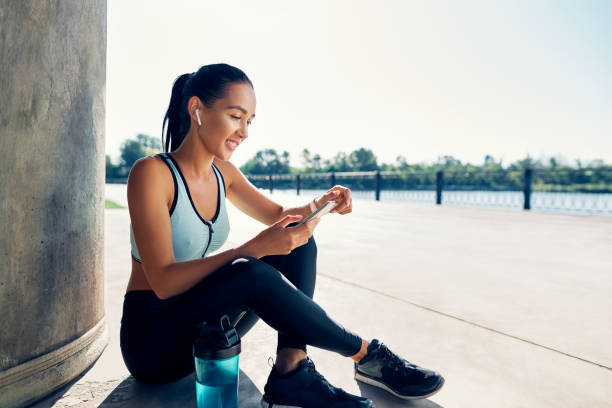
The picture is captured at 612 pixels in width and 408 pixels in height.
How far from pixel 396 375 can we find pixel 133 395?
1052 millimetres

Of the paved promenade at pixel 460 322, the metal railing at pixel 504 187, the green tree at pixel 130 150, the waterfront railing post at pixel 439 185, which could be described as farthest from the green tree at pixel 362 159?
the paved promenade at pixel 460 322

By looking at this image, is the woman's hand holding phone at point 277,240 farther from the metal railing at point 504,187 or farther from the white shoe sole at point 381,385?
the metal railing at point 504,187

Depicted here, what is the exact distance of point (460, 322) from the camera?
2.46 metres

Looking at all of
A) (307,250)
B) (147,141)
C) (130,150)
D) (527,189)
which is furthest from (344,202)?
(147,141)

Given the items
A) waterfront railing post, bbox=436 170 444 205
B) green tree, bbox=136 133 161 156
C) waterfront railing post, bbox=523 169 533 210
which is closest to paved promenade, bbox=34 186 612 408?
waterfront railing post, bbox=523 169 533 210

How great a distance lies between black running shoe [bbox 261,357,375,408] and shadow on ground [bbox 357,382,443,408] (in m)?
0.16

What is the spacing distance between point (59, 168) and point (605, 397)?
7.59ft

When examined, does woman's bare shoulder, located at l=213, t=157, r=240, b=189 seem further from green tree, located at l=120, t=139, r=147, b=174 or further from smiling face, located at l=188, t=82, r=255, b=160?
green tree, located at l=120, t=139, r=147, b=174

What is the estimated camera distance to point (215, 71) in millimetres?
1740

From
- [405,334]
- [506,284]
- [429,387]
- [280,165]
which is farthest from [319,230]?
[280,165]

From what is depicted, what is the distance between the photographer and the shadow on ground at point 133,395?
5.22 ft

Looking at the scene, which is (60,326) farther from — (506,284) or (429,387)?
(506,284)

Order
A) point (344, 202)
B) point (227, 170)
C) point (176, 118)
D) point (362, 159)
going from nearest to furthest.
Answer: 1. point (176, 118)
2. point (344, 202)
3. point (227, 170)
4. point (362, 159)

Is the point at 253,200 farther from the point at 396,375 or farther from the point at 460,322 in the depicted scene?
the point at 460,322
